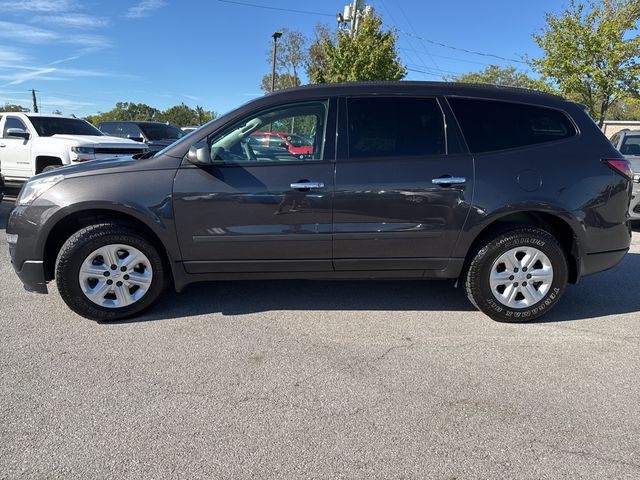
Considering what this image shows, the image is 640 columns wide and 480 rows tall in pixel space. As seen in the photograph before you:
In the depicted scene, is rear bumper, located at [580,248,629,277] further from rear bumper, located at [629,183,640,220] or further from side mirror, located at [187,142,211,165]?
rear bumper, located at [629,183,640,220]

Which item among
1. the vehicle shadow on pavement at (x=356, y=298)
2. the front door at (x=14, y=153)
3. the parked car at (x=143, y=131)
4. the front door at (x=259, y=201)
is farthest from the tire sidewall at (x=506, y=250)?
the parked car at (x=143, y=131)

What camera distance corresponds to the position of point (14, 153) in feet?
29.9

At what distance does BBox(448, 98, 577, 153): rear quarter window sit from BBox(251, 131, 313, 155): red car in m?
1.23

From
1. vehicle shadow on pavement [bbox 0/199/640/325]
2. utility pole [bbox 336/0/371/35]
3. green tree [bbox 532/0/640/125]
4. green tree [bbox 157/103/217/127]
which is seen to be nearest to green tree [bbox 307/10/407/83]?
utility pole [bbox 336/0/371/35]

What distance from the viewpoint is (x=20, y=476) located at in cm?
203

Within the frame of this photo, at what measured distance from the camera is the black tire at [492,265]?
3.63 meters

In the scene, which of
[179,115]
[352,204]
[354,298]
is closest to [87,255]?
[352,204]

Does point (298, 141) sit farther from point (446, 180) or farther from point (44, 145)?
point (44, 145)

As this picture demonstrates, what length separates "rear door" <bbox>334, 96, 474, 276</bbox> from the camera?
3.51 m

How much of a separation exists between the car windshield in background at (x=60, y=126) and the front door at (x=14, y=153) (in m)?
0.26

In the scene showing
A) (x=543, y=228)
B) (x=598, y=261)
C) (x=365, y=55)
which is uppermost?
(x=365, y=55)

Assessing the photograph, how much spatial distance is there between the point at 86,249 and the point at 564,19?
1917cm

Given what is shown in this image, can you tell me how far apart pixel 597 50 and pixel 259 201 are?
1809cm

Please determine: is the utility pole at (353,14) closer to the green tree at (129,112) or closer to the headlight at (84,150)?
the headlight at (84,150)
